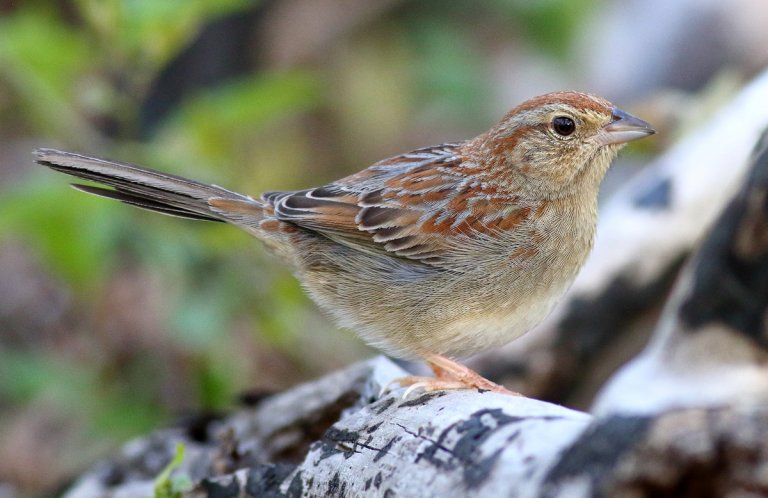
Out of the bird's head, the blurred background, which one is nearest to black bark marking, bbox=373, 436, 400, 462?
the bird's head

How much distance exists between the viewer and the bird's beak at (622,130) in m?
3.73

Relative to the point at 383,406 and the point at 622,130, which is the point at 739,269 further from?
the point at 622,130

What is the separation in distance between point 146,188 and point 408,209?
967 mm

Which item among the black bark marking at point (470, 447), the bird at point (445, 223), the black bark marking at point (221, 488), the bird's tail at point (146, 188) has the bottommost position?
the black bark marking at point (221, 488)

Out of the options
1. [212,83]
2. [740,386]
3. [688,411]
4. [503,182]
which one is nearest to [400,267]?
[503,182]

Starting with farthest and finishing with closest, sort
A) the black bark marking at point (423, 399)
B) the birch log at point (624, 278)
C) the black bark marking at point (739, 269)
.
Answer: the birch log at point (624, 278) → the black bark marking at point (423, 399) → the black bark marking at point (739, 269)

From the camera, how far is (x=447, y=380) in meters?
3.60

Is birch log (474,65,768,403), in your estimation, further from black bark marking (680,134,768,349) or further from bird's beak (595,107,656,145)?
black bark marking (680,134,768,349)

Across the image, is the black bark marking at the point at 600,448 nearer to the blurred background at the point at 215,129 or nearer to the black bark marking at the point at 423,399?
the black bark marking at the point at 423,399

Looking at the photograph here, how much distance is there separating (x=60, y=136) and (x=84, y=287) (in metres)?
0.75

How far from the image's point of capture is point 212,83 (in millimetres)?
8617

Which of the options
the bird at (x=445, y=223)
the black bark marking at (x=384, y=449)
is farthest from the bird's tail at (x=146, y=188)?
the black bark marking at (x=384, y=449)

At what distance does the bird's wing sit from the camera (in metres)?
3.81

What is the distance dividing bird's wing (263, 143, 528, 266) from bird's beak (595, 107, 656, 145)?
41cm
